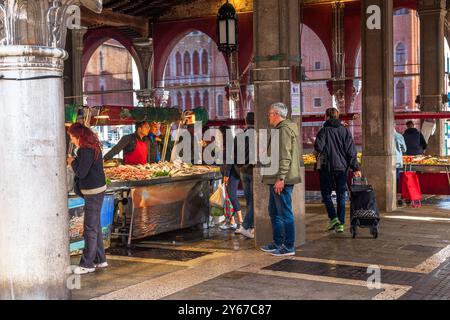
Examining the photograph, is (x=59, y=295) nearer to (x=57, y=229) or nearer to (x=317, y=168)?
(x=57, y=229)

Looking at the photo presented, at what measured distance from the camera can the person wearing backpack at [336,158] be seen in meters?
10.2

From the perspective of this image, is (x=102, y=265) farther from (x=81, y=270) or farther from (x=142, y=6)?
(x=142, y=6)

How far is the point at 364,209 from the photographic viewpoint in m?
9.48

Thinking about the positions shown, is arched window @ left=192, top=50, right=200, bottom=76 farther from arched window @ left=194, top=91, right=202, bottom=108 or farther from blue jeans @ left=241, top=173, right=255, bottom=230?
blue jeans @ left=241, top=173, right=255, bottom=230

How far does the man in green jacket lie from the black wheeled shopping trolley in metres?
1.41

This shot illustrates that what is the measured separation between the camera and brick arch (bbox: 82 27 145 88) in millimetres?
23828

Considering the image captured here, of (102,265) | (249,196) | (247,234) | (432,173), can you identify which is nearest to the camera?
(102,265)

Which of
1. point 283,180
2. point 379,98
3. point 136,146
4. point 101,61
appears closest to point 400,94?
point 101,61

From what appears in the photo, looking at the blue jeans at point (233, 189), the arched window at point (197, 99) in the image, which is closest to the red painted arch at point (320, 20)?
the blue jeans at point (233, 189)

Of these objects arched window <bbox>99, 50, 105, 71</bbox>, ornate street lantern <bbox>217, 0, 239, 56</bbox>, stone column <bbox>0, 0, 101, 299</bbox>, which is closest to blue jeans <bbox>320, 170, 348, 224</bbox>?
ornate street lantern <bbox>217, 0, 239, 56</bbox>

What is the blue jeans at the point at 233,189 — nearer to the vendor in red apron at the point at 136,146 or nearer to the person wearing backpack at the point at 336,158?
the person wearing backpack at the point at 336,158

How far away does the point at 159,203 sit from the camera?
1002 cm

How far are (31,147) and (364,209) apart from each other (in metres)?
5.16
